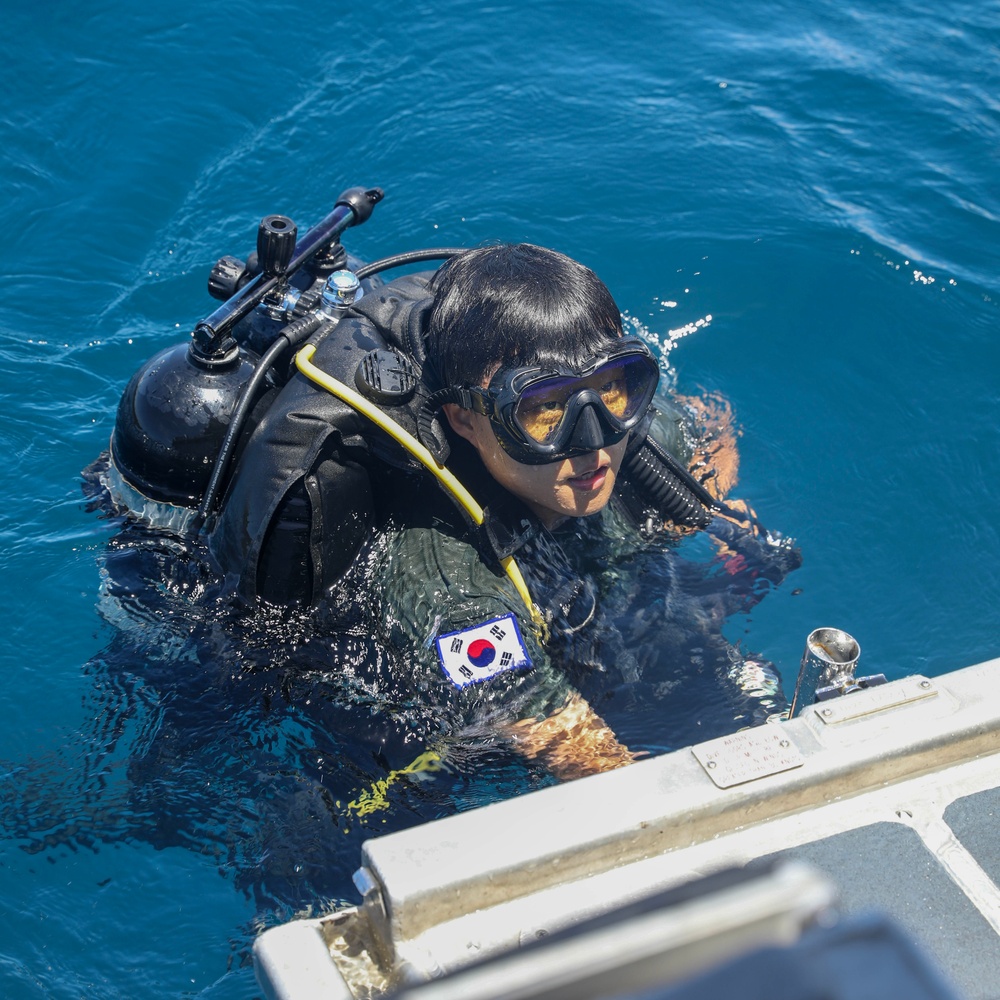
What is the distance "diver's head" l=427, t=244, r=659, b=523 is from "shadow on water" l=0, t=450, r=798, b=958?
0.59 metres

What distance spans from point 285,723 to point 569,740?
89 centimetres

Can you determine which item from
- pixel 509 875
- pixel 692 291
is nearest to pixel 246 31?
pixel 692 291

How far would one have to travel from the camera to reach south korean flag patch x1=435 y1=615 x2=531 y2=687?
113 inches

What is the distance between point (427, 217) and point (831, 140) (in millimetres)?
2393

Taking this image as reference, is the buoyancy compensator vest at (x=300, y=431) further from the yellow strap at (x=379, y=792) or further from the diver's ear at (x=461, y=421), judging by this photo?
the yellow strap at (x=379, y=792)

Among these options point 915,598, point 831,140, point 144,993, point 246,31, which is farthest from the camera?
point 246,31

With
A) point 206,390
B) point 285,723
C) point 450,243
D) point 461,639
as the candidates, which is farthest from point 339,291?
point 450,243

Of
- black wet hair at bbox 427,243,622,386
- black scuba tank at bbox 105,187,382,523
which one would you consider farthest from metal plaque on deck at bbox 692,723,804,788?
black scuba tank at bbox 105,187,382,523

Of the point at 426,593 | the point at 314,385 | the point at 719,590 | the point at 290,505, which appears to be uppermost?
the point at 314,385

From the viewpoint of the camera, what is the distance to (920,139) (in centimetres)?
632

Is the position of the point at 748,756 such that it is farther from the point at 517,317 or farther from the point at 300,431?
the point at 300,431

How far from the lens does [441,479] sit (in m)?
2.96

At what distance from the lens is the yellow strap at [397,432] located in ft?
9.30

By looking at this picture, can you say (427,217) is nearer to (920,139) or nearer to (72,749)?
(920,139)
